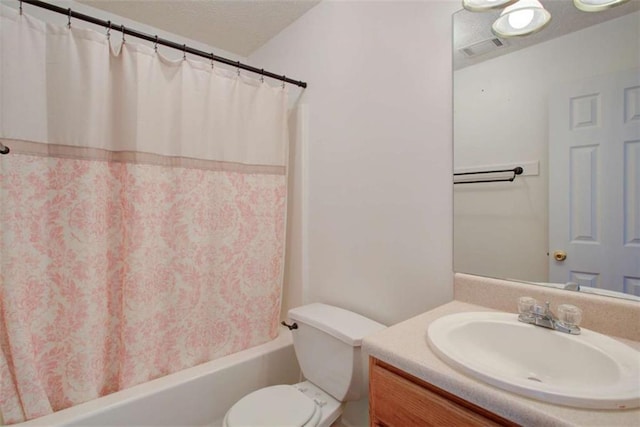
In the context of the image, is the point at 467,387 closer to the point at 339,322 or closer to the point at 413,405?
the point at 413,405

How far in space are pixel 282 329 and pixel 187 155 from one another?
3.97 ft

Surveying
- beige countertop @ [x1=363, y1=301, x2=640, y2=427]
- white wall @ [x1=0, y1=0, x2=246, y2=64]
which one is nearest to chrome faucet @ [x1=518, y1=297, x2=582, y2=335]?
beige countertop @ [x1=363, y1=301, x2=640, y2=427]

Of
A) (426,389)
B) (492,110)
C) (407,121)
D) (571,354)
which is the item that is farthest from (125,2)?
(571,354)

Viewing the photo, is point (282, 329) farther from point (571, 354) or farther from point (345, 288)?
point (571, 354)

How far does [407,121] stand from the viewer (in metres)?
1.30

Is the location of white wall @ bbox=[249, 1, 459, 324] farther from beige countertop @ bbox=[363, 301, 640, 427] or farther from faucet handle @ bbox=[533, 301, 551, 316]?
beige countertop @ bbox=[363, 301, 640, 427]

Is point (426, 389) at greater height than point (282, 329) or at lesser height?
greater

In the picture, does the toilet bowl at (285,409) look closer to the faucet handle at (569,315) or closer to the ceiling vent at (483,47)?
the faucet handle at (569,315)

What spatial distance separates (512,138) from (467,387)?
0.86 metres

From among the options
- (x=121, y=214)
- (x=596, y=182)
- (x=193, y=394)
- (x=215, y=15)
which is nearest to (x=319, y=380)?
(x=193, y=394)

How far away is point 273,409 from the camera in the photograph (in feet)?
3.96

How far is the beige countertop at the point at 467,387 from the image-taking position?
50 centimetres

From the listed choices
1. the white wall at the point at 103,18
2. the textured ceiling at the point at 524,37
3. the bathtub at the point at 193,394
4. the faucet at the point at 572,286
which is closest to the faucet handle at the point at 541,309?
the faucet at the point at 572,286

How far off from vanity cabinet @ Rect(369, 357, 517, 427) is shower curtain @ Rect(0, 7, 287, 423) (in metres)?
1.07
